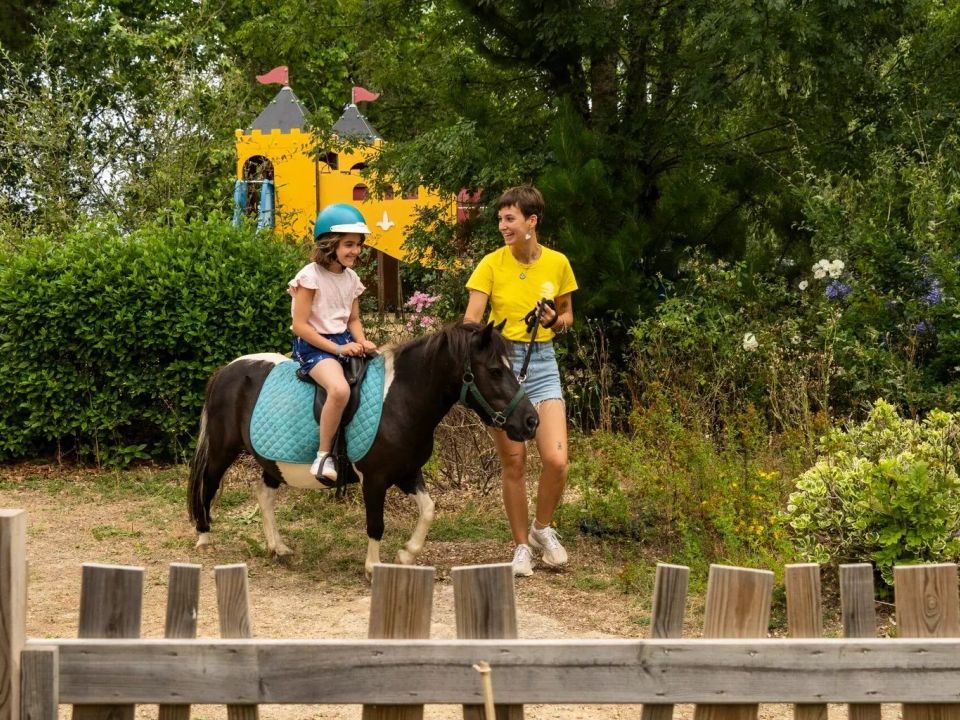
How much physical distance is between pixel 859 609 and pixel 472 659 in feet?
3.26

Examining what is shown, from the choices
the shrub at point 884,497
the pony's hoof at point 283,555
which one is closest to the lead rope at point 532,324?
the shrub at point 884,497

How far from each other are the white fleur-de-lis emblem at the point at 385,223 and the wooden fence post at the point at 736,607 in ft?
50.2

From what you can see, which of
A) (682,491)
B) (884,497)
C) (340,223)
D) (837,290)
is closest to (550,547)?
(682,491)

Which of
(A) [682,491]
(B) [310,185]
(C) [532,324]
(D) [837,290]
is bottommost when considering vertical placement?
(A) [682,491]

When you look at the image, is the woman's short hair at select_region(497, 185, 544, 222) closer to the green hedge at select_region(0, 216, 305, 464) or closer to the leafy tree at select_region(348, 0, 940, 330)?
the leafy tree at select_region(348, 0, 940, 330)

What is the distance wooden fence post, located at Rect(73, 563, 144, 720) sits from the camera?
300 cm

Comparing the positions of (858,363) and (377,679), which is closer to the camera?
(377,679)

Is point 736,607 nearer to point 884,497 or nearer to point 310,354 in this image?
point 884,497

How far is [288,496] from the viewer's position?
30.4 feet

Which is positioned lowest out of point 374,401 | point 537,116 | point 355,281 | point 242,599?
point 242,599

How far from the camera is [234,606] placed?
305cm

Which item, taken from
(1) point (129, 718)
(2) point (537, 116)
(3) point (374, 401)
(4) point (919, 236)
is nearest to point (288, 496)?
(3) point (374, 401)

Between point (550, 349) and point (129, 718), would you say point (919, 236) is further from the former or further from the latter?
point (129, 718)

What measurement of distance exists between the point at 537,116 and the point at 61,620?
6492 mm
